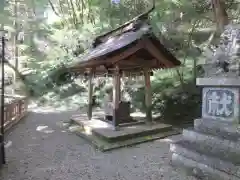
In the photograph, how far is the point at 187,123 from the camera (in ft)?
22.6

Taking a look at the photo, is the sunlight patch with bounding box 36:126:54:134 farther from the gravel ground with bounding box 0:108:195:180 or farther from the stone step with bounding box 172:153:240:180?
the stone step with bounding box 172:153:240:180

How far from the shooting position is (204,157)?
3146 millimetres

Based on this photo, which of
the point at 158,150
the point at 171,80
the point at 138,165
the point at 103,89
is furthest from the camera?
the point at 103,89

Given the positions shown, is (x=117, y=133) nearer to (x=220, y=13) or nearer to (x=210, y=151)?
(x=210, y=151)

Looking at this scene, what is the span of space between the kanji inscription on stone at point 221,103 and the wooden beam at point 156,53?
2.21 metres

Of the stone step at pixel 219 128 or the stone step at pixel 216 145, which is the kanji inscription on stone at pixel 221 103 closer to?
the stone step at pixel 219 128

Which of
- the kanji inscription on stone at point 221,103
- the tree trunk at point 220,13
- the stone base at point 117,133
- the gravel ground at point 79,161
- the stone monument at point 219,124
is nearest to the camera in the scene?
the stone monument at point 219,124

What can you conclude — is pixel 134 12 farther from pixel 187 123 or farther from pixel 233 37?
pixel 233 37

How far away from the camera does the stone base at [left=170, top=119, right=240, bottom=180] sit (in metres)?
2.89

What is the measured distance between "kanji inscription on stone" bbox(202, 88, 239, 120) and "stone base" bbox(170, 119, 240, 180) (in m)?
0.13

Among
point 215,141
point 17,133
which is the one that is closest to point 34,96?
point 17,133

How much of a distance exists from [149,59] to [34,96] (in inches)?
433

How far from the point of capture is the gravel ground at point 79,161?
3416 mm

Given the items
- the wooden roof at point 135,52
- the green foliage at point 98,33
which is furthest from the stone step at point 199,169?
the green foliage at point 98,33
